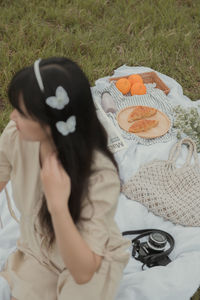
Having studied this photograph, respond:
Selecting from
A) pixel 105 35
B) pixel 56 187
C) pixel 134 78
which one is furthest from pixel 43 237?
pixel 105 35

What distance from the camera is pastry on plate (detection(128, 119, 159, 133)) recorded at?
2.79 meters

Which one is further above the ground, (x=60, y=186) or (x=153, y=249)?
(x=60, y=186)

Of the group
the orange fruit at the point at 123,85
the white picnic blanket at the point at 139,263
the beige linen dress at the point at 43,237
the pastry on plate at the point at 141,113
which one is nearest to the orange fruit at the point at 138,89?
the orange fruit at the point at 123,85

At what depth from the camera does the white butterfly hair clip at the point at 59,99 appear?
1111mm

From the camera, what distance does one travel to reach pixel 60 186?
1.22m

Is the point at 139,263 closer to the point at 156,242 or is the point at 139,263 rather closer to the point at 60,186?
the point at 156,242

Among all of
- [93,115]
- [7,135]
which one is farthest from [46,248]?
[93,115]

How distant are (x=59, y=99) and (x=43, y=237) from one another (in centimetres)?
71

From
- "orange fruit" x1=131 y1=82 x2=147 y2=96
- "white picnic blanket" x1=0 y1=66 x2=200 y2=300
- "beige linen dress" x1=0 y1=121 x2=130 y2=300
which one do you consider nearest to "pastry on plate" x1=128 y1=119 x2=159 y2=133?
"white picnic blanket" x1=0 y1=66 x2=200 y2=300

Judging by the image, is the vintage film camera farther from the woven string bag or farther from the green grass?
the green grass

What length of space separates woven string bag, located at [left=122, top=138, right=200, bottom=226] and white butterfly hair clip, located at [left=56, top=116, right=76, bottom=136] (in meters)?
1.21

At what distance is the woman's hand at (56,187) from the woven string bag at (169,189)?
1.11 m

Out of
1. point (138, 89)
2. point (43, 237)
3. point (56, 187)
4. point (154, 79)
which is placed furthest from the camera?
point (154, 79)

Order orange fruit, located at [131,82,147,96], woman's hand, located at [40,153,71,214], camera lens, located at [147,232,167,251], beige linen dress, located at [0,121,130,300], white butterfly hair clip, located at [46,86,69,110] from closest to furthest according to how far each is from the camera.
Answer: white butterfly hair clip, located at [46,86,69,110]
woman's hand, located at [40,153,71,214]
beige linen dress, located at [0,121,130,300]
camera lens, located at [147,232,167,251]
orange fruit, located at [131,82,147,96]
